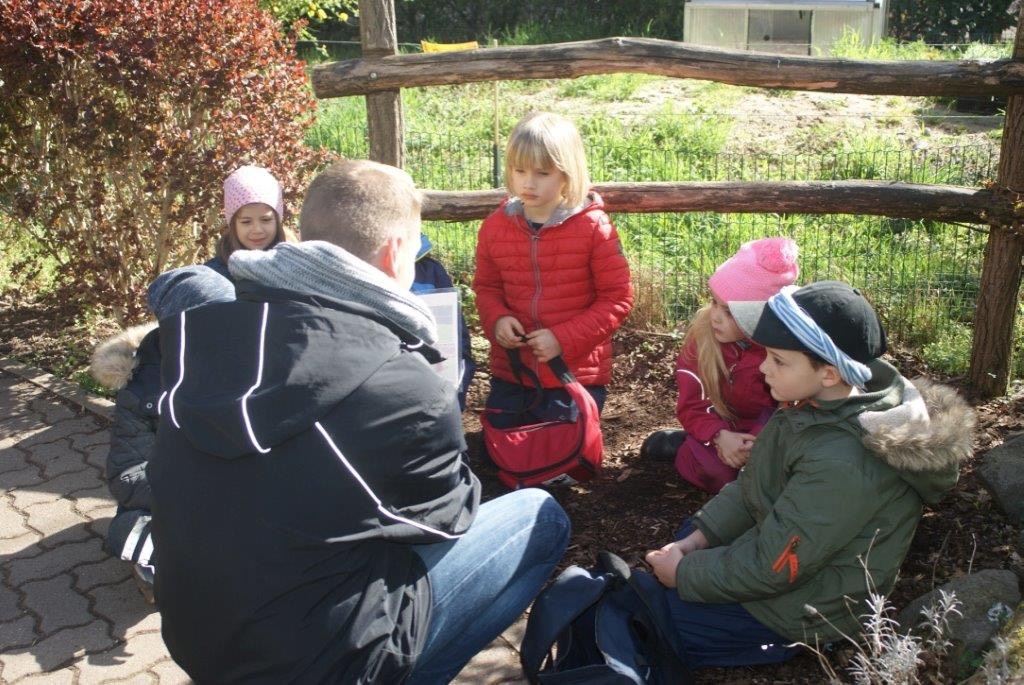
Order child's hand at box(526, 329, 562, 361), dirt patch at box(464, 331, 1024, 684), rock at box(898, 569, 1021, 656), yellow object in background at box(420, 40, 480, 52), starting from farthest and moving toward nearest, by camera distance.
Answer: yellow object in background at box(420, 40, 480, 52) → child's hand at box(526, 329, 562, 361) → dirt patch at box(464, 331, 1024, 684) → rock at box(898, 569, 1021, 656)

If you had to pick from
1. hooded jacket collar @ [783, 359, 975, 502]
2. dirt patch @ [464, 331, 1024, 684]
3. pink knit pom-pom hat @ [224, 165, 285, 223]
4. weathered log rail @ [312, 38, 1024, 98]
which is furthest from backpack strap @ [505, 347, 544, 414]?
hooded jacket collar @ [783, 359, 975, 502]

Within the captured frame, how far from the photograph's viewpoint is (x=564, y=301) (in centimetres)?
438

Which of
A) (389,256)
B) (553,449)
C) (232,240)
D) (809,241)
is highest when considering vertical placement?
(389,256)

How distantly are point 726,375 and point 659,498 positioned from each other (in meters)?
0.60

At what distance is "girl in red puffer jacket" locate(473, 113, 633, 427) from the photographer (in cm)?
423

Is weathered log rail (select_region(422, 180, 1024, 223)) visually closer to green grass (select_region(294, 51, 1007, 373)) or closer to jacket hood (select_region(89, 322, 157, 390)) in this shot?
green grass (select_region(294, 51, 1007, 373))

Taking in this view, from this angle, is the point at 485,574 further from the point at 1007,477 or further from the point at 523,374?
the point at 1007,477

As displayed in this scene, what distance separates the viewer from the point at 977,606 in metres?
3.06

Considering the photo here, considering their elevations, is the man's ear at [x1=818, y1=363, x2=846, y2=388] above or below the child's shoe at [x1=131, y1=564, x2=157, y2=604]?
above

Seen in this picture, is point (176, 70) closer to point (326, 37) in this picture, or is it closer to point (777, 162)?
point (777, 162)

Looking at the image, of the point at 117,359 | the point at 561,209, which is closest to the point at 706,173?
the point at 561,209

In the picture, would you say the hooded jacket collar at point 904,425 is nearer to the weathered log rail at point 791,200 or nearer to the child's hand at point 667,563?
the child's hand at point 667,563

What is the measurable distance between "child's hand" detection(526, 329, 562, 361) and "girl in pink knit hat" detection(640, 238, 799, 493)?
1.66 feet

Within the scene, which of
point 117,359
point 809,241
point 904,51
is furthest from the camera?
point 904,51
